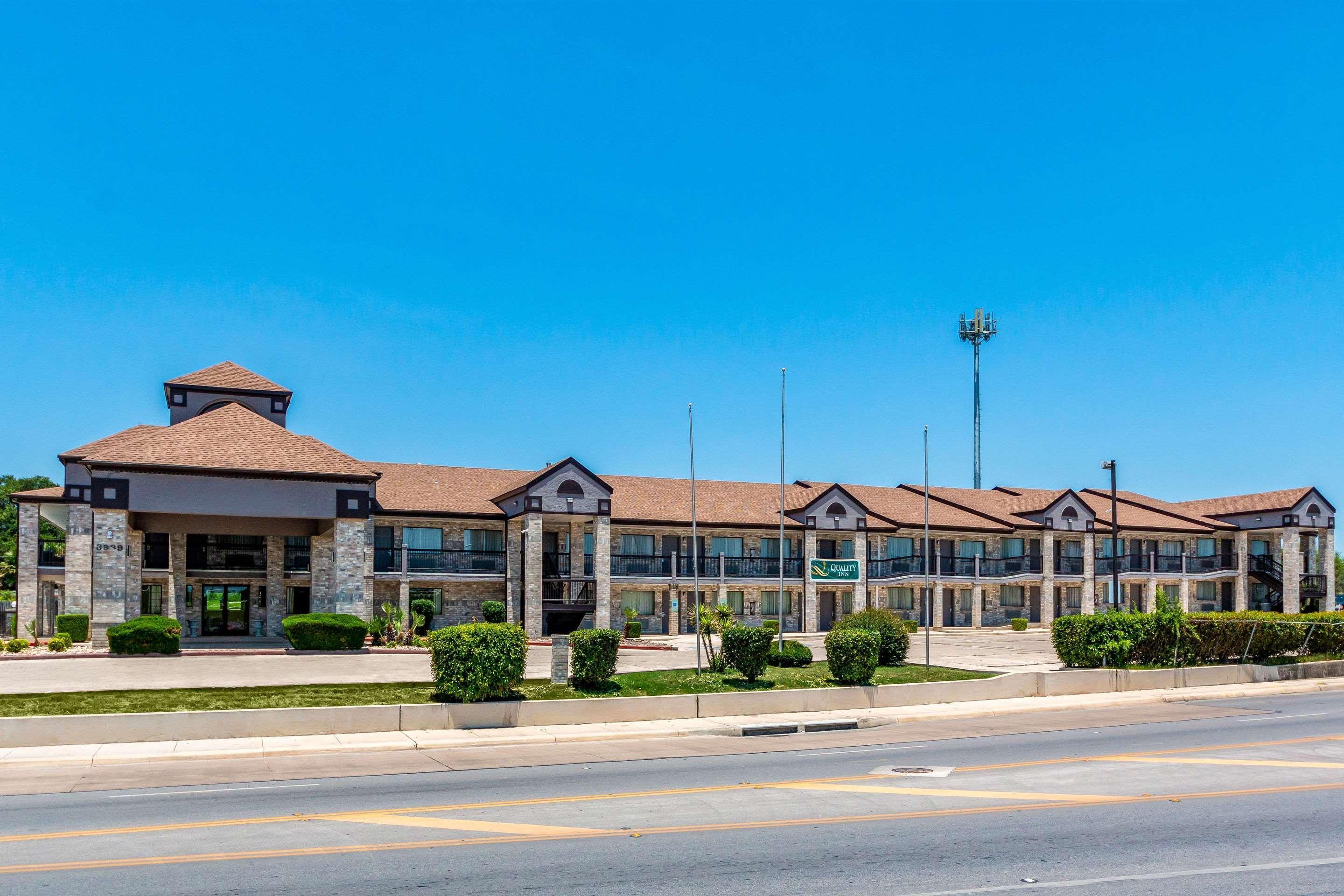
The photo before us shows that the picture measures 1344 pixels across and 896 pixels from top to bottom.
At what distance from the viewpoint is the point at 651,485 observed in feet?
184

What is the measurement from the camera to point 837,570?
3959 cm

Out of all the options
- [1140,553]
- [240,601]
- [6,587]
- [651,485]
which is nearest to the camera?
[240,601]

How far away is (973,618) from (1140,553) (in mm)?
12582

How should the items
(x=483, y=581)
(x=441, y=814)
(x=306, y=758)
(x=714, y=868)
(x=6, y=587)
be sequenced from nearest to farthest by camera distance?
(x=714, y=868)
(x=441, y=814)
(x=306, y=758)
(x=483, y=581)
(x=6, y=587)

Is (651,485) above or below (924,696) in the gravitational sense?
above

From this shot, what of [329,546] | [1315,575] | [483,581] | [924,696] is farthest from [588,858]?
[1315,575]

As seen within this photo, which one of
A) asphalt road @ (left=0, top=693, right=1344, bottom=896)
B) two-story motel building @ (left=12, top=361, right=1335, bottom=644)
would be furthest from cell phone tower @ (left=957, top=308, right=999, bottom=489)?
asphalt road @ (left=0, top=693, right=1344, bottom=896)

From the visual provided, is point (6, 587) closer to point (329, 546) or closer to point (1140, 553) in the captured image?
point (329, 546)

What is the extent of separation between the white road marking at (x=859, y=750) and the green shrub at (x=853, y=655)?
605cm

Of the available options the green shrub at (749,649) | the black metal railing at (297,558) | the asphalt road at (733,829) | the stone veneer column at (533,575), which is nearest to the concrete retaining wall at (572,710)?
the green shrub at (749,649)

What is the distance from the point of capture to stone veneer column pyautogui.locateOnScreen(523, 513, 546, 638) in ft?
153

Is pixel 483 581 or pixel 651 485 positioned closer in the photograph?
pixel 483 581

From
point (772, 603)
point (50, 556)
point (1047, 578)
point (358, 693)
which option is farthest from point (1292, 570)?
point (50, 556)

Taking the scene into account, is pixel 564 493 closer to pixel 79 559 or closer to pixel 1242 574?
pixel 79 559
